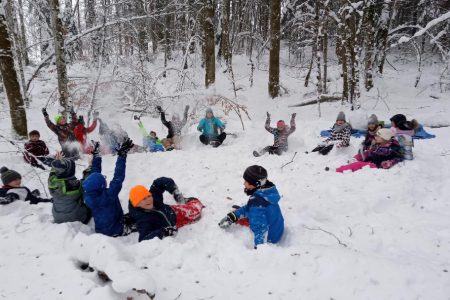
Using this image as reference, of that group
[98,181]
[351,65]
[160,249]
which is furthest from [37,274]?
[351,65]

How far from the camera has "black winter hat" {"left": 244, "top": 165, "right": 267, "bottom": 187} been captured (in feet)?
12.9

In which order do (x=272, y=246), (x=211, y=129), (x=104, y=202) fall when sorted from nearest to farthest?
1. (x=272, y=246)
2. (x=104, y=202)
3. (x=211, y=129)

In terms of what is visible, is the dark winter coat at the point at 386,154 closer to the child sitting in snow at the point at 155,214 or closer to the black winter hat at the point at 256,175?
the black winter hat at the point at 256,175

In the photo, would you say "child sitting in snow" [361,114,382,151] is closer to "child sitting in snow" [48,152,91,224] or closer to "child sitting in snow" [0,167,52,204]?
"child sitting in snow" [48,152,91,224]

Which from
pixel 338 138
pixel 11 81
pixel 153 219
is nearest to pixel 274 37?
pixel 338 138

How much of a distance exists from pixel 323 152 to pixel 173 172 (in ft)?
10.6

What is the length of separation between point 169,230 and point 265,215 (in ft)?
4.21

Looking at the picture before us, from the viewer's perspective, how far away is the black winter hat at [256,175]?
3.93m

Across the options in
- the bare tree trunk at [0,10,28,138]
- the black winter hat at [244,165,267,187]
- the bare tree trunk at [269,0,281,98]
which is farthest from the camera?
the bare tree trunk at [269,0,281,98]

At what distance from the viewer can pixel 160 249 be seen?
3.52m

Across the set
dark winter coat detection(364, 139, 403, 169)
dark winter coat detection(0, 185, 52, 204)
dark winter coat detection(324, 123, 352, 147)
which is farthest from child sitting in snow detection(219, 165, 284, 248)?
dark winter coat detection(324, 123, 352, 147)

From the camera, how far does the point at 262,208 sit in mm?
3867

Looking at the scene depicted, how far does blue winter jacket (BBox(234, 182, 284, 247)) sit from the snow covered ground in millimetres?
227

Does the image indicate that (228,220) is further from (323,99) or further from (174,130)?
(323,99)
